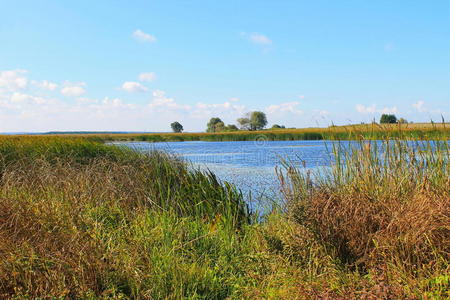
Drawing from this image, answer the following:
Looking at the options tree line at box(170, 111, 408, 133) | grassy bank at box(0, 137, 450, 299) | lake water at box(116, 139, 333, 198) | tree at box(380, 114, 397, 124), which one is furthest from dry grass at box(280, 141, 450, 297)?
tree line at box(170, 111, 408, 133)

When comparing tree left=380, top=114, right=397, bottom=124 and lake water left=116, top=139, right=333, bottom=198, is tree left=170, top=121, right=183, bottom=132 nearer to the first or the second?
lake water left=116, top=139, right=333, bottom=198

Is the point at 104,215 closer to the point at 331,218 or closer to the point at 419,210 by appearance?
the point at 331,218

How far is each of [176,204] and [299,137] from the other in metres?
47.1

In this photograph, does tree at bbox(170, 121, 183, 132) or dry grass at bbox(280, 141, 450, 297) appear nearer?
dry grass at bbox(280, 141, 450, 297)

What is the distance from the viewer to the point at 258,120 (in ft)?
296

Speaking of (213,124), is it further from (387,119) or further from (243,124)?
(387,119)

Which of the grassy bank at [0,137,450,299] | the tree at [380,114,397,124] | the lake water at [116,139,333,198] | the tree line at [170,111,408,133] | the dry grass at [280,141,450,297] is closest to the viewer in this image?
the grassy bank at [0,137,450,299]

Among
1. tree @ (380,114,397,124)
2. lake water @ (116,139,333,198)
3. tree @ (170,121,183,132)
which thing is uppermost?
tree @ (170,121,183,132)

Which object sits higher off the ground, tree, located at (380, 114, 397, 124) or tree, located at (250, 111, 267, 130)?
tree, located at (250, 111, 267, 130)

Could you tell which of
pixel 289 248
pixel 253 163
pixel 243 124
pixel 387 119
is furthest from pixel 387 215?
pixel 243 124

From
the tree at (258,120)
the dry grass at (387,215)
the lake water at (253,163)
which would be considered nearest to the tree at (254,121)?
the tree at (258,120)

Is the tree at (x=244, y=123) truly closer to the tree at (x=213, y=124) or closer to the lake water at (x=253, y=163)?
the tree at (x=213, y=124)

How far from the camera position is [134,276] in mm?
4039

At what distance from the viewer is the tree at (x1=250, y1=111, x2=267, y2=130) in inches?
3494
